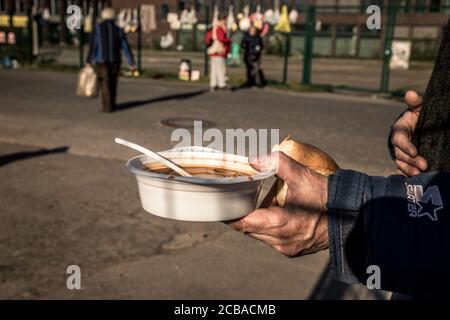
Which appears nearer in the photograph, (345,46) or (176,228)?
(176,228)

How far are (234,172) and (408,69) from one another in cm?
3032

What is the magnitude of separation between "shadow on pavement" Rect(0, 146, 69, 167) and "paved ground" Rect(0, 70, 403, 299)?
0.04 ft

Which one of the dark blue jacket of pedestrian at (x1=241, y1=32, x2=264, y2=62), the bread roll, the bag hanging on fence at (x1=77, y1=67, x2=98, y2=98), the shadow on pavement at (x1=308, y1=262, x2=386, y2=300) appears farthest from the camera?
the dark blue jacket of pedestrian at (x1=241, y1=32, x2=264, y2=62)

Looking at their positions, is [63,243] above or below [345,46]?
below

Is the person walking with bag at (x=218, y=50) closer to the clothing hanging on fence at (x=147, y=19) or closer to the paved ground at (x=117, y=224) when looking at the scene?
the paved ground at (x=117, y=224)

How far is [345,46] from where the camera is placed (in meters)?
39.1

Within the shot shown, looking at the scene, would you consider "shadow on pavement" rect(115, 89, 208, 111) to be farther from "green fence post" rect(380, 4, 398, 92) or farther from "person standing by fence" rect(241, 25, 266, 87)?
"green fence post" rect(380, 4, 398, 92)

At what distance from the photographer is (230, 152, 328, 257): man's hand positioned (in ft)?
4.62

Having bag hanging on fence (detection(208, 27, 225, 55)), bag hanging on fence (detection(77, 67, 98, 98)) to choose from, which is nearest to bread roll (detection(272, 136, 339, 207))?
bag hanging on fence (detection(77, 67, 98, 98))

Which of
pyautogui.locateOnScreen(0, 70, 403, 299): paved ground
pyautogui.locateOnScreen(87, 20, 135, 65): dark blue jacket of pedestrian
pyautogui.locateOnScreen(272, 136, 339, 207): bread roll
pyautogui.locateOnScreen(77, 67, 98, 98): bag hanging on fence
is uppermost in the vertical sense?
pyautogui.locateOnScreen(87, 20, 135, 65): dark blue jacket of pedestrian

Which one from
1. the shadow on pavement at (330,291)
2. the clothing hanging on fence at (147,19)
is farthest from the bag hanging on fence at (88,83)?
the clothing hanging on fence at (147,19)

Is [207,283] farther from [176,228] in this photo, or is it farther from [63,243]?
[63,243]

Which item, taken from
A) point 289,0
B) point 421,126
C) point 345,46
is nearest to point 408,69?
point 345,46

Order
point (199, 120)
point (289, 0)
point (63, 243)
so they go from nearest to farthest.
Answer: point (63, 243) < point (199, 120) < point (289, 0)
